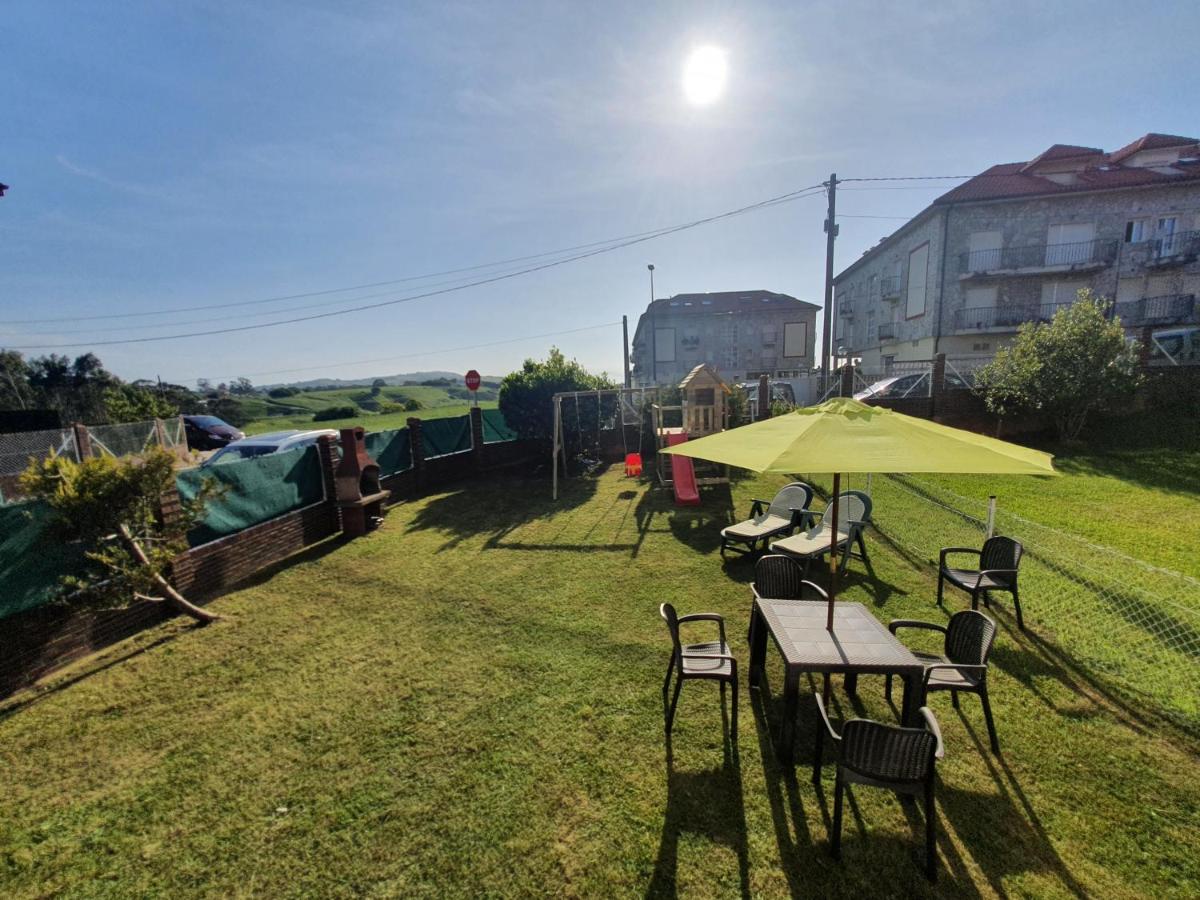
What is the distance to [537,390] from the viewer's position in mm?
13328

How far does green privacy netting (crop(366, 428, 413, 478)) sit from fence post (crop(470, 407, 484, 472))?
7.12 ft

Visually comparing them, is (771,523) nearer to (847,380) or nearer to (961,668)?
(961,668)

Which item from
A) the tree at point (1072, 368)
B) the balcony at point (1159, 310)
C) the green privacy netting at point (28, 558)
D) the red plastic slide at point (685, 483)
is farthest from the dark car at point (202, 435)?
the balcony at point (1159, 310)

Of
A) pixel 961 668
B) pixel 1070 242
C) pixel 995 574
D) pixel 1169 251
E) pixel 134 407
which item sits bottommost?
pixel 995 574

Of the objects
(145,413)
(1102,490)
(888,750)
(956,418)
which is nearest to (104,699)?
(888,750)

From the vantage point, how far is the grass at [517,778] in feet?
8.12

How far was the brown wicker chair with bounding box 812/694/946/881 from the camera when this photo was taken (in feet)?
7.52

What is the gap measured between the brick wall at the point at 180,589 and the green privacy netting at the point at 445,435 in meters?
1.23

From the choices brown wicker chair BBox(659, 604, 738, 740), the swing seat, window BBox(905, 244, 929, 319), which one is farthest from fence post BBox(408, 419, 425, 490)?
window BBox(905, 244, 929, 319)

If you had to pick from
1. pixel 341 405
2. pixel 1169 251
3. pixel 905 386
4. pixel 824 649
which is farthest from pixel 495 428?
pixel 341 405

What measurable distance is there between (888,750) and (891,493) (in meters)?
8.16

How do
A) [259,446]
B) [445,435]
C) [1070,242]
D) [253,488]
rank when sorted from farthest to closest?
[1070,242] < [445,435] < [259,446] < [253,488]

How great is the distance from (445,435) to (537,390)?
9.28ft

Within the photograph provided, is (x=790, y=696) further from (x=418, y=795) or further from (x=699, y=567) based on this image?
(x=699, y=567)
